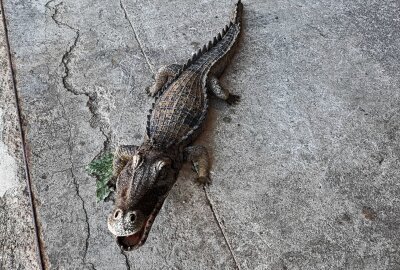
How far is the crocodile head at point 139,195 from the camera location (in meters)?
2.79

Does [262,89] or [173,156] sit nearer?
[173,156]

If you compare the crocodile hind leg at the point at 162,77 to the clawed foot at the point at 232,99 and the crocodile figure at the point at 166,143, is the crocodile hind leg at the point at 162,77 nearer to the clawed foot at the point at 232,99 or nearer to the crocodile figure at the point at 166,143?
the crocodile figure at the point at 166,143

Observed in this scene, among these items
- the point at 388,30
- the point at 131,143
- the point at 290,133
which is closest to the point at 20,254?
the point at 131,143

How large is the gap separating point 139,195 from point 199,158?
81 cm

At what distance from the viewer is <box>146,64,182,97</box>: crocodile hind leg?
4.25 meters

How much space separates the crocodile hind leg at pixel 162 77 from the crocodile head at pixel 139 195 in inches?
43.3

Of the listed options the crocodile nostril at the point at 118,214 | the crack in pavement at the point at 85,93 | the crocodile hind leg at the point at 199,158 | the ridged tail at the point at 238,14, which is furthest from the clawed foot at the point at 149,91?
the crocodile nostril at the point at 118,214

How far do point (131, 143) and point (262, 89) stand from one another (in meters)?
1.46

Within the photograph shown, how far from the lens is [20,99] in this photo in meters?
4.21

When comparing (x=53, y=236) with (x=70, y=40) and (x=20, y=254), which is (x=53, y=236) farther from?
(x=70, y=40)

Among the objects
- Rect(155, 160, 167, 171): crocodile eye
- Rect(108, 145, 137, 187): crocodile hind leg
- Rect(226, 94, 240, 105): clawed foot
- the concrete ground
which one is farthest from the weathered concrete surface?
Rect(226, 94, 240, 105): clawed foot

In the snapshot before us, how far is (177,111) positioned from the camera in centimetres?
375

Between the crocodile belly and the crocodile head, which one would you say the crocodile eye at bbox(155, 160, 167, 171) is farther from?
the crocodile belly

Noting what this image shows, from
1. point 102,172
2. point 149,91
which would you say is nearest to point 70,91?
point 149,91
